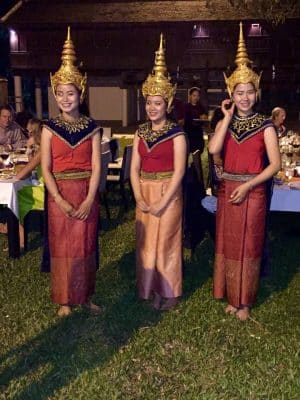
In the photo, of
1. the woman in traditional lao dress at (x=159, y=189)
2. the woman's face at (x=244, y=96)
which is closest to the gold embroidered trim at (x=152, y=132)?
the woman in traditional lao dress at (x=159, y=189)

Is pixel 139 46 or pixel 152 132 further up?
pixel 139 46

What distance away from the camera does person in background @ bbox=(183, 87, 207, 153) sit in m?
9.66

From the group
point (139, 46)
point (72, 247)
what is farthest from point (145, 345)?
point (139, 46)

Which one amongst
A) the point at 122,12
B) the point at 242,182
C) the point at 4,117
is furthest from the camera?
the point at 122,12

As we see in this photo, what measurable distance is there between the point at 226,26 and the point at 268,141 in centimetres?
2135

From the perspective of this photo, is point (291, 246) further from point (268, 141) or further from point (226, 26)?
point (226, 26)

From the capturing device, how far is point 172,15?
24453mm

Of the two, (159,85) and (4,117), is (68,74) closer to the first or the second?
(159,85)

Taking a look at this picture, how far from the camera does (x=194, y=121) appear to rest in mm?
9789

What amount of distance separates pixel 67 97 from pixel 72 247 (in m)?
1.17

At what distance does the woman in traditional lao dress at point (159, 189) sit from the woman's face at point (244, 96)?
1.64 feet

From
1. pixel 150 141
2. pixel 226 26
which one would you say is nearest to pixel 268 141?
pixel 150 141

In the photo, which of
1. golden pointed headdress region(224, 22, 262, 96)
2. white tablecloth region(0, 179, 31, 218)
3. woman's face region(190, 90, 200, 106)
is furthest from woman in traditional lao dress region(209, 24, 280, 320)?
woman's face region(190, 90, 200, 106)

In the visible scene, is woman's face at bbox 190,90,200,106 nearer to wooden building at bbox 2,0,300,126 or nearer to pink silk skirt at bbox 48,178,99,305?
pink silk skirt at bbox 48,178,99,305
